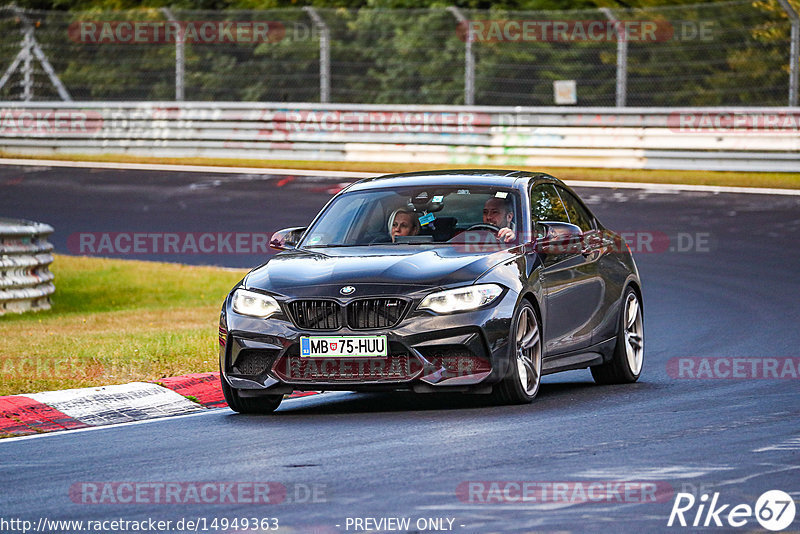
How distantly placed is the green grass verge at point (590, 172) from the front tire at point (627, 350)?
1380cm

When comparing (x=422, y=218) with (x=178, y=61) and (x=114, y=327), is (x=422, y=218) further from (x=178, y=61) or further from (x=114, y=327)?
(x=178, y=61)

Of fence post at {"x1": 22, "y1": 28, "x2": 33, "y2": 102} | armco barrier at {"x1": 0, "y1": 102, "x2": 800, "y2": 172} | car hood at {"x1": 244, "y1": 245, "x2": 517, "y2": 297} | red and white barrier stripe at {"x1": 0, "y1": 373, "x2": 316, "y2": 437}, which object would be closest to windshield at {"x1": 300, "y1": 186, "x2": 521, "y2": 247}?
car hood at {"x1": 244, "y1": 245, "x2": 517, "y2": 297}

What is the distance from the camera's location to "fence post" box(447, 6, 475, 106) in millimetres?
28219

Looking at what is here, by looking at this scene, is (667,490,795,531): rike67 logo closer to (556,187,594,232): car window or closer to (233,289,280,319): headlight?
(233,289,280,319): headlight

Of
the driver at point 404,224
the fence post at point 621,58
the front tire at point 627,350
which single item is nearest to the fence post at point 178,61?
the fence post at point 621,58

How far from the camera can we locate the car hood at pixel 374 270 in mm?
9391

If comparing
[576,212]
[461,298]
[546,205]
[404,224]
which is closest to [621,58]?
[576,212]

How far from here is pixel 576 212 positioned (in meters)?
11.6

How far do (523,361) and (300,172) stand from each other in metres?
19.6

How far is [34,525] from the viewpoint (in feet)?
21.1

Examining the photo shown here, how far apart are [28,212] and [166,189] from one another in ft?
9.02

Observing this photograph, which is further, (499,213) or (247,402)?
(499,213)

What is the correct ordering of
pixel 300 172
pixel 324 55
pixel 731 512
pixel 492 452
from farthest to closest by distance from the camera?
pixel 324 55 → pixel 300 172 → pixel 492 452 → pixel 731 512

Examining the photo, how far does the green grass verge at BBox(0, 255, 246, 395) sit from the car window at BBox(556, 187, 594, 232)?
114 inches
